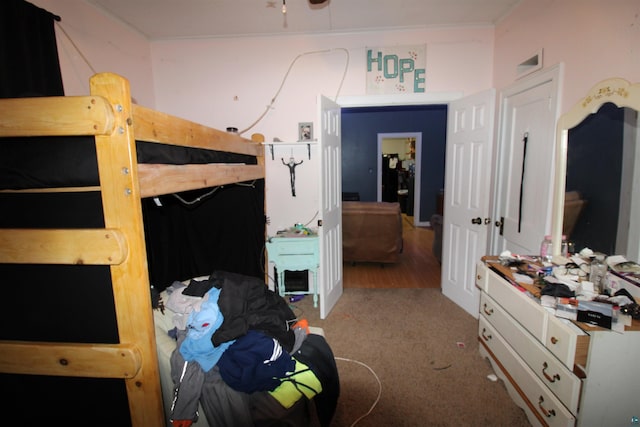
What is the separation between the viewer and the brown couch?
3889mm

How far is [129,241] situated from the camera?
1.10 metres

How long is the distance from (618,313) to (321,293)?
6.51 ft

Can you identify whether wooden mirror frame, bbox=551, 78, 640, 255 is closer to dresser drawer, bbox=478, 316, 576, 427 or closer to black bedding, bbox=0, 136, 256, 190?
dresser drawer, bbox=478, 316, 576, 427

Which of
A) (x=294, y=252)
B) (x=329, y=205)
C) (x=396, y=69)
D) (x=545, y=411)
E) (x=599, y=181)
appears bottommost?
(x=545, y=411)

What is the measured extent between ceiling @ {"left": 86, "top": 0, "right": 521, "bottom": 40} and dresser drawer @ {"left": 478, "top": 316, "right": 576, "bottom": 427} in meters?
2.59

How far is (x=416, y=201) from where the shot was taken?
22.7 feet

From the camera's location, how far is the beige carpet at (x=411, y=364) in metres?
1.74

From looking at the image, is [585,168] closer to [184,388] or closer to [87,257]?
[184,388]

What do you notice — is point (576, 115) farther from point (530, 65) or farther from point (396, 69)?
point (396, 69)

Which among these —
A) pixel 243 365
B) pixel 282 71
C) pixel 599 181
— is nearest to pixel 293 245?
pixel 243 365

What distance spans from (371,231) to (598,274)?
100 inches

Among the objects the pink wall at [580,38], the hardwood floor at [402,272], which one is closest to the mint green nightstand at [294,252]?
the hardwood floor at [402,272]

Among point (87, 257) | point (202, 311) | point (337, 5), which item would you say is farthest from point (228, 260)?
point (337, 5)

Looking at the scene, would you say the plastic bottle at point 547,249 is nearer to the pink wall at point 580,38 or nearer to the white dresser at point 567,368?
the white dresser at point 567,368
